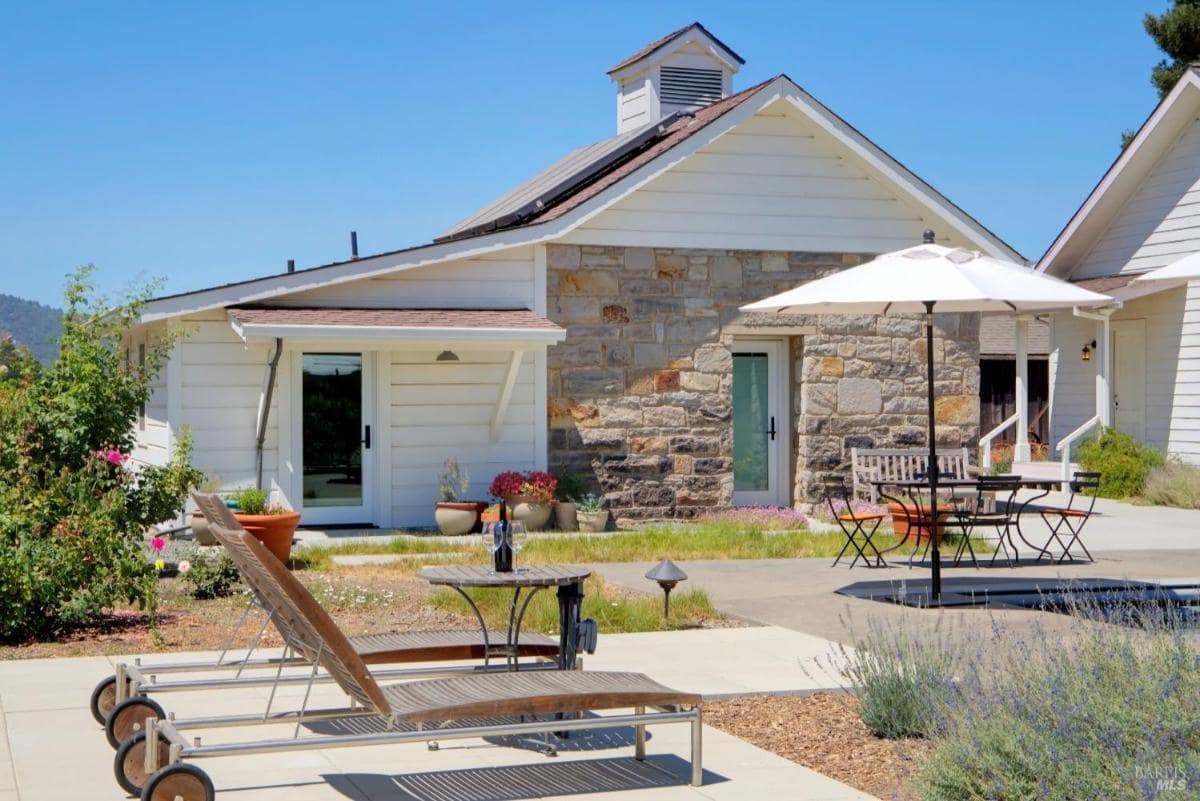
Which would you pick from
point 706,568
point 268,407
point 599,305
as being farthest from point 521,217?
point 706,568

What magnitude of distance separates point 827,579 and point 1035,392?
24101 millimetres

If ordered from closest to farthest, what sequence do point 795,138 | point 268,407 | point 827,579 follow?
point 827,579, point 268,407, point 795,138

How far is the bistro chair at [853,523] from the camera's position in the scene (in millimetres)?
13156

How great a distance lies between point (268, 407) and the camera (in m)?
15.7

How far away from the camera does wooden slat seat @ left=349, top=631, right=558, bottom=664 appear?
6.91 meters

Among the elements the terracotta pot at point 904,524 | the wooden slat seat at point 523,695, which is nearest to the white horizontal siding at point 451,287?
the terracotta pot at point 904,524

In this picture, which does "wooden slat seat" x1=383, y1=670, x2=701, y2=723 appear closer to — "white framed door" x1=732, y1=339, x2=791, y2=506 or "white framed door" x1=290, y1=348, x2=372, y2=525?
"white framed door" x1=290, y1=348, x2=372, y2=525

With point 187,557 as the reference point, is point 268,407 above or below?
above

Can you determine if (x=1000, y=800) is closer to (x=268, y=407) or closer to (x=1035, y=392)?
(x=268, y=407)

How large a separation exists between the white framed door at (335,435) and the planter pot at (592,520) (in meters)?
2.39

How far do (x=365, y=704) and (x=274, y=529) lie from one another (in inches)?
315

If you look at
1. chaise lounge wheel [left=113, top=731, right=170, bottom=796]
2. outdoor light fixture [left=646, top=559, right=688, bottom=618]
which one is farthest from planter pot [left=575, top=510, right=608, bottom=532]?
chaise lounge wheel [left=113, top=731, right=170, bottom=796]

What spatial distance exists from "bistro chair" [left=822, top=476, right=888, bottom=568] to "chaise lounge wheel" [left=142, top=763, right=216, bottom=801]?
27.5 feet

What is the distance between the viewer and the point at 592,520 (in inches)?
659
